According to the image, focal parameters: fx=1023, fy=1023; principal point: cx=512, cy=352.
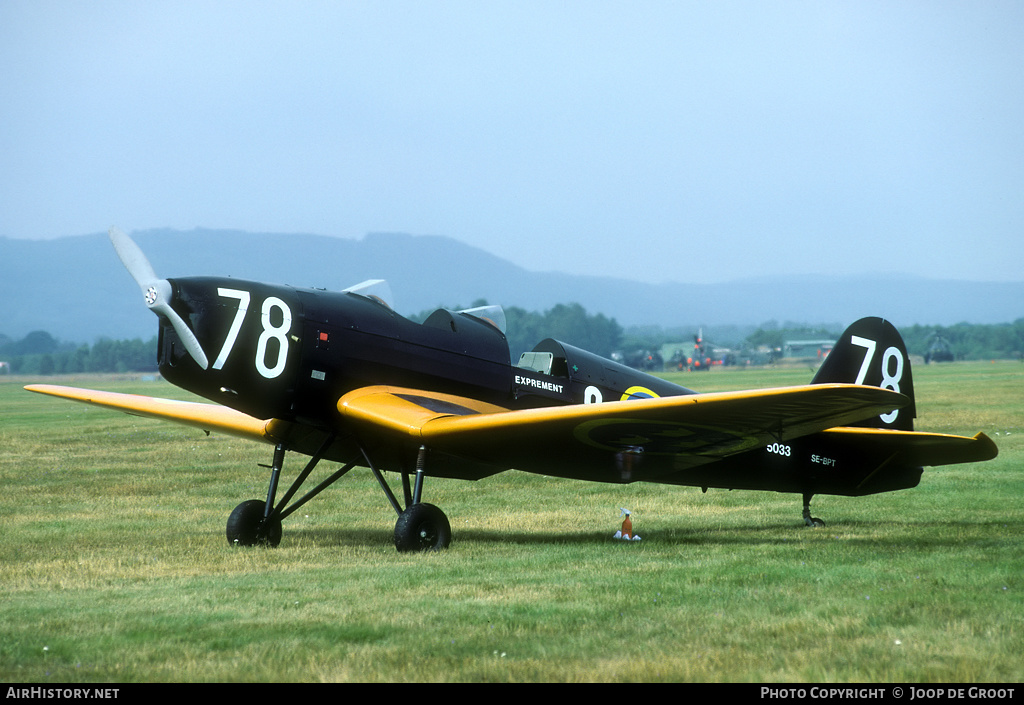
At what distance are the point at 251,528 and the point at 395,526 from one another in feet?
4.48

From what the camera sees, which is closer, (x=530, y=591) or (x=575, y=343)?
(x=530, y=591)

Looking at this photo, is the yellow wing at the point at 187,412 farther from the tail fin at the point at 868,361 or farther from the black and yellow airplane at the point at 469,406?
the tail fin at the point at 868,361

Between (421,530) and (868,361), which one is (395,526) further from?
(868,361)

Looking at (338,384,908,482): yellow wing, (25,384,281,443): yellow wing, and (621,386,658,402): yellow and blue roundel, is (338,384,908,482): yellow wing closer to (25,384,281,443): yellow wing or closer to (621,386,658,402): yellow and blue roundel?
(621,386,658,402): yellow and blue roundel

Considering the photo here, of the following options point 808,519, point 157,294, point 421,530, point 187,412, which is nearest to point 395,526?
point 421,530

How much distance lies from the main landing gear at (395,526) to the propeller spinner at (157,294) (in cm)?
156

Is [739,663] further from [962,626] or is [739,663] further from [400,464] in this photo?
[400,464]

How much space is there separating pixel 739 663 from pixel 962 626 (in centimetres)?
156

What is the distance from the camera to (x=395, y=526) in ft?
31.9

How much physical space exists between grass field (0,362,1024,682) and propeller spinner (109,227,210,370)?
1.81 meters

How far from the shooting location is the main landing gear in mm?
8898

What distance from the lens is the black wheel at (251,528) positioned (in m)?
9.64

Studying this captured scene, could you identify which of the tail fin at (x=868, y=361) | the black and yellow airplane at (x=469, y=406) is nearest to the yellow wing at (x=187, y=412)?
the black and yellow airplane at (x=469, y=406)

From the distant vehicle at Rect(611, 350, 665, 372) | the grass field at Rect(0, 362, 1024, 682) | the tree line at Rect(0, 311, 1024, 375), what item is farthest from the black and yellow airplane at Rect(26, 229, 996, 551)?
the tree line at Rect(0, 311, 1024, 375)
